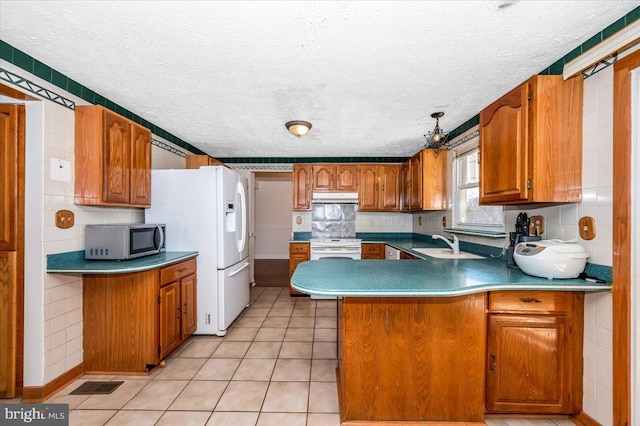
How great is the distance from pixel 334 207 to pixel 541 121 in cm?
353

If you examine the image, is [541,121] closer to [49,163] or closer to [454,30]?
[454,30]

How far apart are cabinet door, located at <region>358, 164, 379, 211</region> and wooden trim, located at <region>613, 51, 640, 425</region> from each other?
3283 millimetres

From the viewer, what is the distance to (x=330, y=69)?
196 cm

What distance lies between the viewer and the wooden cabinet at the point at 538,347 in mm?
1707

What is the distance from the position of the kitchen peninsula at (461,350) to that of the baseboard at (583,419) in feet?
0.18

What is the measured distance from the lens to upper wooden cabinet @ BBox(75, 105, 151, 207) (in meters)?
2.18

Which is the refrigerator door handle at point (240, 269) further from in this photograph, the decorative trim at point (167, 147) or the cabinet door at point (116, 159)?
the decorative trim at point (167, 147)

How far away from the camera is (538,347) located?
1715mm

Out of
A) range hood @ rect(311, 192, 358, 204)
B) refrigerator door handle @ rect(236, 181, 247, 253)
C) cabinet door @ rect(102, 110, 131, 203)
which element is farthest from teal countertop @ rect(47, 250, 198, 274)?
range hood @ rect(311, 192, 358, 204)

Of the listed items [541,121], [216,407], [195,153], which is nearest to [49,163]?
[216,407]

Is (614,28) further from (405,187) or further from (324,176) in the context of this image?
(324,176)

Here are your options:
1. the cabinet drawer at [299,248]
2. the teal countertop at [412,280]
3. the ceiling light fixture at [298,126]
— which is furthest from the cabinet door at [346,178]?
the teal countertop at [412,280]

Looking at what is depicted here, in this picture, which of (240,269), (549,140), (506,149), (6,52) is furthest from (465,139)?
(6,52)

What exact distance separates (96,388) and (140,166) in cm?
181
